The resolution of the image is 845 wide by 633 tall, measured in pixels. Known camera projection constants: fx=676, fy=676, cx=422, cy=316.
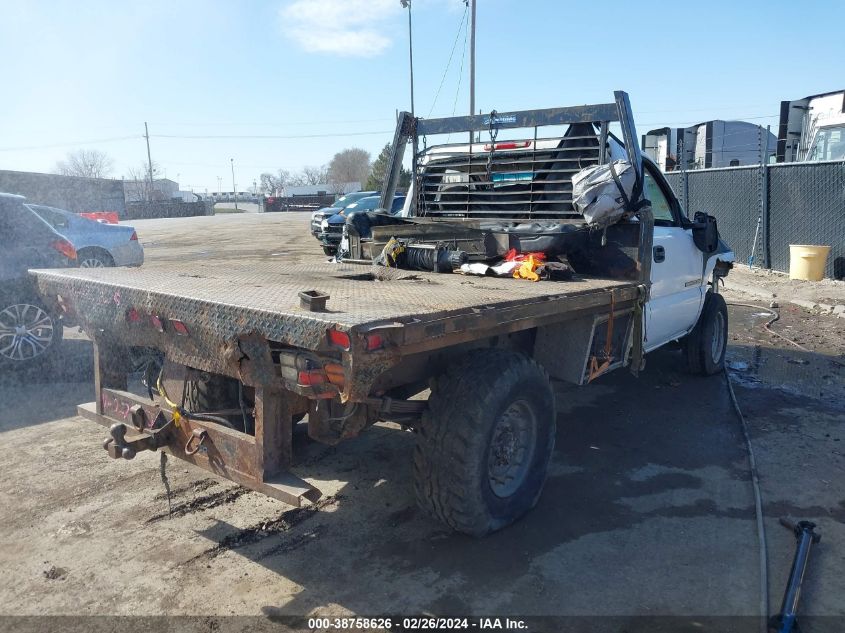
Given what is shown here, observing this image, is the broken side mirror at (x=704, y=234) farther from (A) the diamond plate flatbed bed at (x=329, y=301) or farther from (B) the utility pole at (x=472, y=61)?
(B) the utility pole at (x=472, y=61)

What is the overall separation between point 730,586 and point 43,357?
648 centimetres

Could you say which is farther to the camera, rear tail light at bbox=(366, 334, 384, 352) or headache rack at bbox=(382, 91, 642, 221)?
headache rack at bbox=(382, 91, 642, 221)

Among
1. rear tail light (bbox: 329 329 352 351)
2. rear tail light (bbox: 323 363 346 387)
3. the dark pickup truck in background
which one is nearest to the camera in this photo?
rear tail light (bbox: 329 329 352 351)

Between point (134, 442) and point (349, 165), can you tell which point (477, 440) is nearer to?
point (134, 442)

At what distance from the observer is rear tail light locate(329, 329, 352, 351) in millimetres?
2463

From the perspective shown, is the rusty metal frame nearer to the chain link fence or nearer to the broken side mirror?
the broken side mirror

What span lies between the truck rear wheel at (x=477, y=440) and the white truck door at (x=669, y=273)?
75.7 inches

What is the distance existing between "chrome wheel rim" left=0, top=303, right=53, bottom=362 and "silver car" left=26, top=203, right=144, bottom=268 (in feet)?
11.1

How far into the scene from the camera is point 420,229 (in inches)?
209

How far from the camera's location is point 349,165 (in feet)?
372

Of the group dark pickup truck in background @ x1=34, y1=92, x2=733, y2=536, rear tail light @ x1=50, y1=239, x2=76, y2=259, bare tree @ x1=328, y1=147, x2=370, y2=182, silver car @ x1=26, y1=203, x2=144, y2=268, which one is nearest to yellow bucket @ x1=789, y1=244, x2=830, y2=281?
dark pickup truck in background @ x1=34, y1=92, x2=733, y2=536

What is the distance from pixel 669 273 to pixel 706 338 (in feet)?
5.20

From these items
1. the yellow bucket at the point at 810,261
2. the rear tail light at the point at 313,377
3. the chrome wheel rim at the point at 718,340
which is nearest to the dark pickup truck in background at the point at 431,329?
the rear tail light at the point at 313,377

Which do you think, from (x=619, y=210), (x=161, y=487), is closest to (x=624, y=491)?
(x=619, y=210)
